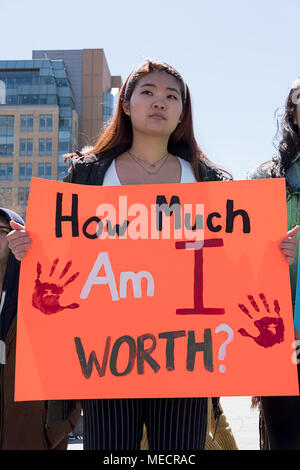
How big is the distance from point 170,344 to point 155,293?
0.19 m

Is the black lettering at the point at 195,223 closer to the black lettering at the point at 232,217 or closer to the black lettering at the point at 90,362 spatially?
the black lettering at the point at 232,217

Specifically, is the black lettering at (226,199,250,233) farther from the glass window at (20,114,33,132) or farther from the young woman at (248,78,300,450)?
the glass window at (20,114,33,132)

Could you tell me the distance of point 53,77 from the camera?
181ft

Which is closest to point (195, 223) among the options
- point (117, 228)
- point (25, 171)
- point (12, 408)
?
point (117, 228)

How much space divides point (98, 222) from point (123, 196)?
13 cm

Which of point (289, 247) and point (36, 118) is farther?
point (36, 118)

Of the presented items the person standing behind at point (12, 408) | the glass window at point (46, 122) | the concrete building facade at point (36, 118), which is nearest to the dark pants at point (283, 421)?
the person standing behind at point (12, 408)

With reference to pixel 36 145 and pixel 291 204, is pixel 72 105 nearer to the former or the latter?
pixel 36 145

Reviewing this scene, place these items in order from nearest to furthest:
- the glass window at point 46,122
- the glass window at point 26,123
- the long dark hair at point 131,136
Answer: the long dark hair at point 131,136
the glass window at point 46,122
the glass window at point 26,123

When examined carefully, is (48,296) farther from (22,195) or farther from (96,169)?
(22,195)

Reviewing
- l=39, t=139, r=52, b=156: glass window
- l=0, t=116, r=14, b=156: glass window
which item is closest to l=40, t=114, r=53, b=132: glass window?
l=39, t=139, r=52, b=156: glass window

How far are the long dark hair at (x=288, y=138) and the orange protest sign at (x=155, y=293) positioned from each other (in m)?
0.27

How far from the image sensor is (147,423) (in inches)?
71.5

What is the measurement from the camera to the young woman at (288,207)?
1.93 m
